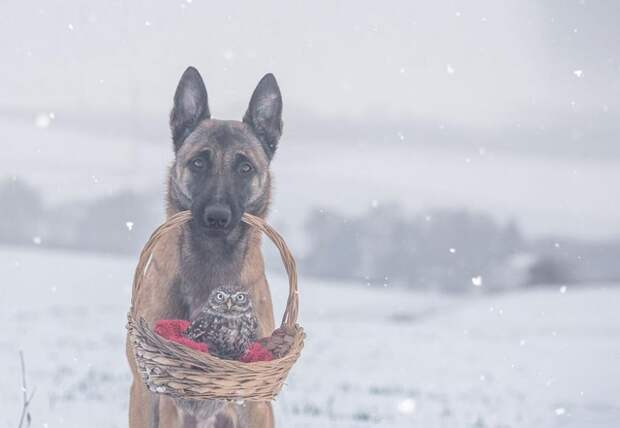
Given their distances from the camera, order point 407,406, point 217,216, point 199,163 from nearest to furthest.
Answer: point 217,216
point 199,163
point 407,406

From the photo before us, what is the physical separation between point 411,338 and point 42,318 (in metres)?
4.58

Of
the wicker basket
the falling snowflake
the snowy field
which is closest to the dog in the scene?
the wicker basket

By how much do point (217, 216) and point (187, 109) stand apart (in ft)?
2.22

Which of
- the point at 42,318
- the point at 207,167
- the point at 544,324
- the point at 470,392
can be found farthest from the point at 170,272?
the point at 544,324

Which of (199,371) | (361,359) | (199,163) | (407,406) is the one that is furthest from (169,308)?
(361,359)

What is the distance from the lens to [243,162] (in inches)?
135

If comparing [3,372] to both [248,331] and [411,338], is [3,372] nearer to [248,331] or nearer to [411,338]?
[248,331]

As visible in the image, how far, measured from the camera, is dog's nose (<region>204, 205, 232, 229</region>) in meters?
3.18

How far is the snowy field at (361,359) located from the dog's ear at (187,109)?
74.0 inches

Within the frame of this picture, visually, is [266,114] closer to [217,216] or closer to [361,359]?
[217,216]

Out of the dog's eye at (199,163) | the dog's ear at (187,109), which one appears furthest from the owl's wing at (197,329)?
the dog's ear at (187,109)

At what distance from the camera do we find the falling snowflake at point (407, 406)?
18.2ft

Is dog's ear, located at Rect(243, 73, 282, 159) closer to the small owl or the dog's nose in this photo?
the dog's nose

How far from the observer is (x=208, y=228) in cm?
326
